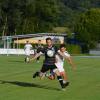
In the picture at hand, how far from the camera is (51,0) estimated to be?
111 m

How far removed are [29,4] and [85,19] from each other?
677 inches

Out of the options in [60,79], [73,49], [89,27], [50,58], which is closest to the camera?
[60,79]

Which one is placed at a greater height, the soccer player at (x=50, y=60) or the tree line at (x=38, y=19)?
the soccer player at (x=50, y=60)

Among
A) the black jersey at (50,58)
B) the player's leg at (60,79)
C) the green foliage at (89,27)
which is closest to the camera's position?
the player's leg at (60,79)

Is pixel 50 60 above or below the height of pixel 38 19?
above

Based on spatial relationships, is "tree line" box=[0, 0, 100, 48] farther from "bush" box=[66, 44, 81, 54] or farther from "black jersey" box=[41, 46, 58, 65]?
"black jersey" box=[41, 46, 58, 65]

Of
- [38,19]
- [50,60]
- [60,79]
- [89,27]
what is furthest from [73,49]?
[60,79]

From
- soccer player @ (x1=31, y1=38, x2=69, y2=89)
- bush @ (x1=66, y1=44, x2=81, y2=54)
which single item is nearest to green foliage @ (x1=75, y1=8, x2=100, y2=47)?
bush @ (x1=66, y1=44, x2=81, y2=54)

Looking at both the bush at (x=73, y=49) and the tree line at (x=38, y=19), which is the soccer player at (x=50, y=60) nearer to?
the bush at (x=73, y=49)

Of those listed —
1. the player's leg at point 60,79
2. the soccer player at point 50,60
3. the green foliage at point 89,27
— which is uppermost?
the soccer player at point 50,60

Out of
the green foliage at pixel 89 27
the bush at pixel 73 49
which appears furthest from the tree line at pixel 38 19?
the bush at pixel 73 49

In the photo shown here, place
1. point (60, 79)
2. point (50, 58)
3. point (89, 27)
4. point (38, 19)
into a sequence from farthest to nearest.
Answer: point (38, 19) → point (89, 27) → point (50, 58) → point (60, 79)

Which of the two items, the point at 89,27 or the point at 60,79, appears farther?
the point at 89,27

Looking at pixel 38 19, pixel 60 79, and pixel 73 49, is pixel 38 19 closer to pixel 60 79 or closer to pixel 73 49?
pixel 73 49
